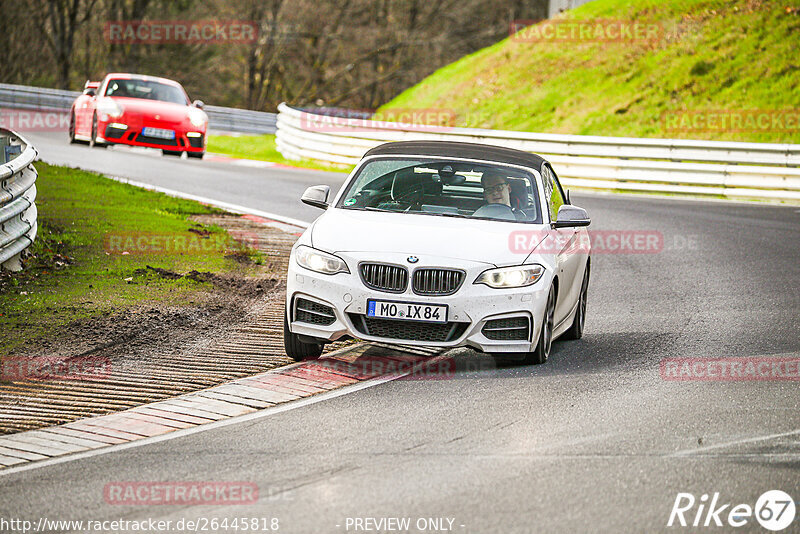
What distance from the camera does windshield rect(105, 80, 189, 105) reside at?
79.2ft

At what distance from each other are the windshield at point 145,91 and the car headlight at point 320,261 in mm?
16424

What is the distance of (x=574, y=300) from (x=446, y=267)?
1.88 meters

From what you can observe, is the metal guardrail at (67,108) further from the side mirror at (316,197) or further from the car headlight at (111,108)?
the side mirror at (316,197)

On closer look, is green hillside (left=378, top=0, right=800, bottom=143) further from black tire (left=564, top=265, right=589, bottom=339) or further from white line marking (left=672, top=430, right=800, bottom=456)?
white line marking (left=672, top=430, right=800, bottom=456)

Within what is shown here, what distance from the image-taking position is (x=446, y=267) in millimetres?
8320

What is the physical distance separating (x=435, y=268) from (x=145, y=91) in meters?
17.4

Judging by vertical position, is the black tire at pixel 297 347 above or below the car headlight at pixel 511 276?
below

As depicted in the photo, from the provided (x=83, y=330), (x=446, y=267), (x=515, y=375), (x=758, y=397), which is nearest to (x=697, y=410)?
(x=758, y=397)

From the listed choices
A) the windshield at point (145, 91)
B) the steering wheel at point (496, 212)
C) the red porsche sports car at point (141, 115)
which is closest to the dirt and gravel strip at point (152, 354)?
the steering wheel at point (496, 212)

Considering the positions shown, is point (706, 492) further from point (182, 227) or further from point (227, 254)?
point (182, 227)

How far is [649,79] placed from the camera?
3438 centimetres

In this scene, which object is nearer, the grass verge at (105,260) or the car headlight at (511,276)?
the car headlight at (511,276)

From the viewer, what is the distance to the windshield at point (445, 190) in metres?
9.41

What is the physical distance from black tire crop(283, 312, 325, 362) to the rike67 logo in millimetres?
3792
